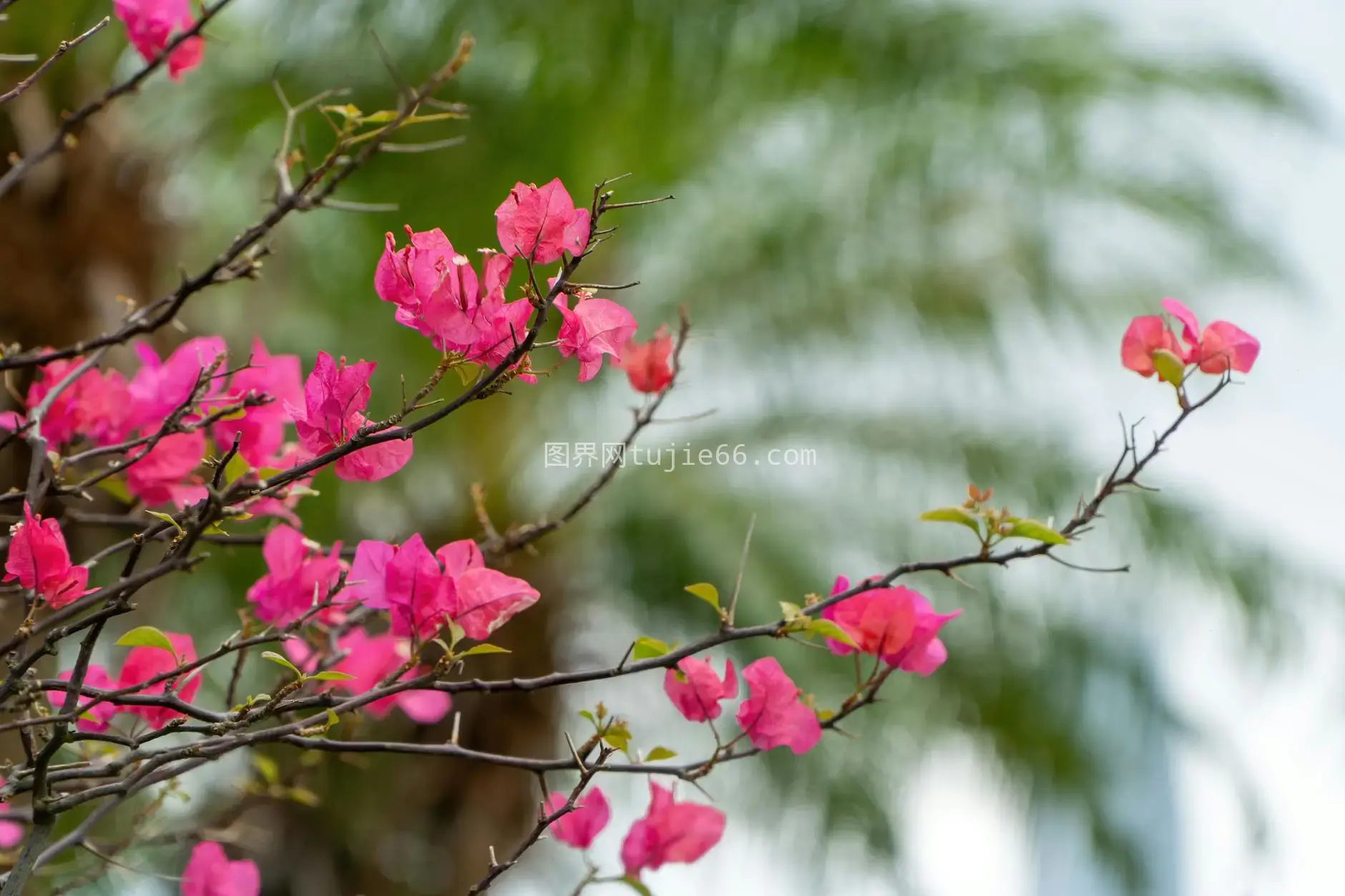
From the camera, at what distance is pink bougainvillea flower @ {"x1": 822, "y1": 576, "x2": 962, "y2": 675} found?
69 centimetres

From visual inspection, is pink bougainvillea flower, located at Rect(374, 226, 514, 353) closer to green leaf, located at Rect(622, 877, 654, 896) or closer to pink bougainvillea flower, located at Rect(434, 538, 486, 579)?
pink bougainvillea flower, located at Rect(434, 538, 486, 579)

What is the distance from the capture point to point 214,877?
2.47ft

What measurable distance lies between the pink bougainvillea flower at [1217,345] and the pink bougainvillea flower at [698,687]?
339 millimetres

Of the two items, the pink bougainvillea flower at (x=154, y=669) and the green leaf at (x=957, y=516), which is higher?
the green leaf at (x=957, y=516)

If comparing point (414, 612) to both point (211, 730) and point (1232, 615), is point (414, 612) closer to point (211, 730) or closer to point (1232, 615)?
point (211, 730)

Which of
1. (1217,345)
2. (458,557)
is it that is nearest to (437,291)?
(458,557)

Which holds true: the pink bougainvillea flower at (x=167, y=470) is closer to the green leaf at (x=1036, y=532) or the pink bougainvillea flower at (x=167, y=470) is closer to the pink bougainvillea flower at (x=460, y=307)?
the pink bougainvillea flower at (x=460, y=307)

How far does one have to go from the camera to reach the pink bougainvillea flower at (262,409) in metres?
0.78

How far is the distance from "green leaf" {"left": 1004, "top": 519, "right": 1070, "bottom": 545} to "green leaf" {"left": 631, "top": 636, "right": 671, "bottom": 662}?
7.6 inches

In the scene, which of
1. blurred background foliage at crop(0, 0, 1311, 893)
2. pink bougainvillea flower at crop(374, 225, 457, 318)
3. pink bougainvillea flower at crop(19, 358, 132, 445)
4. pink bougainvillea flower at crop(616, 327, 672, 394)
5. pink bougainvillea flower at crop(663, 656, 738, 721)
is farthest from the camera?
blurred background foliage at crop(0, 0, 1311, 893)

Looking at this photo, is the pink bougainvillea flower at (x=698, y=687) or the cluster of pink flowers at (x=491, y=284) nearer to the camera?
the cluster of pink flowers at (x=491, y=284)

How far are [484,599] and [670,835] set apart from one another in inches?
9.6

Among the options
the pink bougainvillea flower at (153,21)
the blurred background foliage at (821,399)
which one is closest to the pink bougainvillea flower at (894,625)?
the pink bougainvillea flower at (153,21)

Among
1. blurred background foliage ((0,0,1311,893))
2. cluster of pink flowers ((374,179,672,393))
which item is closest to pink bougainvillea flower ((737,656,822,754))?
cluster of pink flowers ((374,179,672,393))
